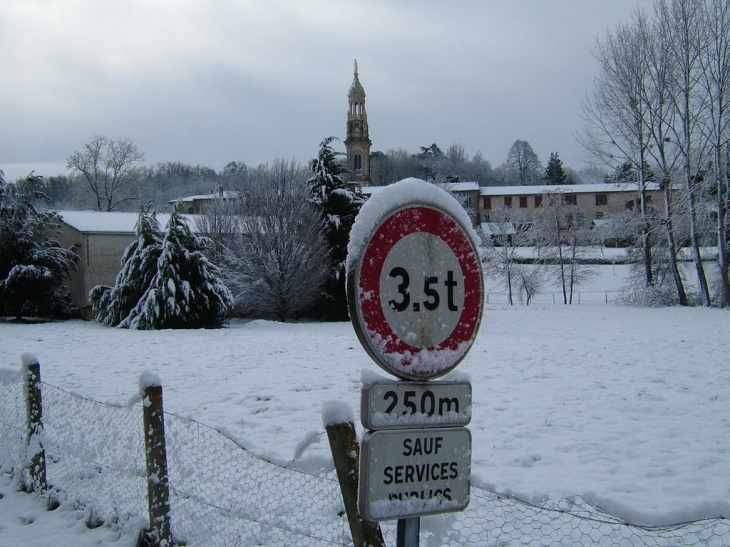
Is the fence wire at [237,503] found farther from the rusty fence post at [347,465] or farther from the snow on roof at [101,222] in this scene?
the snow on roof at [101,222]

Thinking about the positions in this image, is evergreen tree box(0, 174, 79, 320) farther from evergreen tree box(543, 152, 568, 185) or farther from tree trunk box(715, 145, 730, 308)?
evergreen tree box(543, 152, 568, 185)

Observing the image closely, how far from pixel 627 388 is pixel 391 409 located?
854cm

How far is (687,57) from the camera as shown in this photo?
2978cm

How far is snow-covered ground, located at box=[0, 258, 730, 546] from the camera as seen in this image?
5098 mm

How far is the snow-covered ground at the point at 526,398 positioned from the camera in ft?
16.7

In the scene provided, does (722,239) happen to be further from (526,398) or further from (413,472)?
(413,472)

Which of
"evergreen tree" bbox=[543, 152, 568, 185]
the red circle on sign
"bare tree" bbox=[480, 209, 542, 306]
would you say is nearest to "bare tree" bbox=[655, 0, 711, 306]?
"bare tree" bbox=[480, 209, 542, 306]

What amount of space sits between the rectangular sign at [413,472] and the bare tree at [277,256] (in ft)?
91.3

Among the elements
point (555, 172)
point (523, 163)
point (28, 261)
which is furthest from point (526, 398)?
point (523, 163)

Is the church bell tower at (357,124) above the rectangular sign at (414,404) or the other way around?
above

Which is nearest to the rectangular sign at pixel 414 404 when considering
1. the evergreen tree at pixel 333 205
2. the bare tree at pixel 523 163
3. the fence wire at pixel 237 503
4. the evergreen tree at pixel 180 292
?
the fence wire at pixel 237 503

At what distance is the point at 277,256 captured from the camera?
29953 millimetres

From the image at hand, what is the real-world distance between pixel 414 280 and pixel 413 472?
0.73m

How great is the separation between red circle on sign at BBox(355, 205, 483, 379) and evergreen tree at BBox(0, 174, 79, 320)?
98.6 ft
